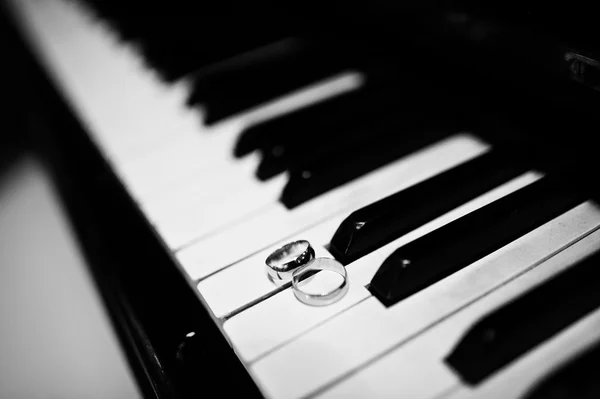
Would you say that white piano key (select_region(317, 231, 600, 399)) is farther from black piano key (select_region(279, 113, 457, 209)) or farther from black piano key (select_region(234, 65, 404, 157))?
black piano key (select_region(234, 65, 404, 157))

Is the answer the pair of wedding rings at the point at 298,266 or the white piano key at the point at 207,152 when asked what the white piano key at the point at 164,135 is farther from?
the pair of wedding rings at the point at 298,266

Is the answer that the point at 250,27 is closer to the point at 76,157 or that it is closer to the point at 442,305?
the point at 76,157

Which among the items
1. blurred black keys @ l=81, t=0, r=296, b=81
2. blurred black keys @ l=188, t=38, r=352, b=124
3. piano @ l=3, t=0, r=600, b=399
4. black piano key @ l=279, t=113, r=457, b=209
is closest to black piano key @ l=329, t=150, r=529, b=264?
piano @ l=3, t=0, r=600, b=399

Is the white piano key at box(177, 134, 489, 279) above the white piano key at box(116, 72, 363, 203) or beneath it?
beneath

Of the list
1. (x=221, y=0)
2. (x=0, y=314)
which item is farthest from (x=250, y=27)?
(x=0, y=314)

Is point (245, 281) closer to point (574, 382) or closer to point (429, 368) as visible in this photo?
point (429, 368)
